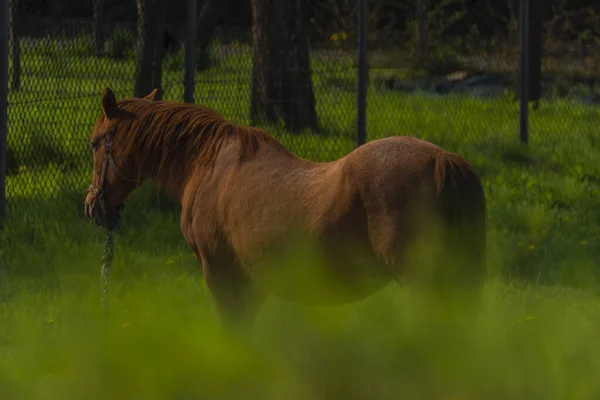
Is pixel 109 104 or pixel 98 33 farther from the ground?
pixel 98 33

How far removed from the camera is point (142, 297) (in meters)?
2.57

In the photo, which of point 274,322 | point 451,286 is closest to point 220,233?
point 451,286

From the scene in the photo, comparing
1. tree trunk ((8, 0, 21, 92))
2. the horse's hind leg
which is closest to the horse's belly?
the horse's hind leg

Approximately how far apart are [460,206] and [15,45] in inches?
204

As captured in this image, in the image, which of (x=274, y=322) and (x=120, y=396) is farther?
(x=274, y=322)

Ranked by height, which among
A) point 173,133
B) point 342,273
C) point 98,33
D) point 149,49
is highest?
point 98,33

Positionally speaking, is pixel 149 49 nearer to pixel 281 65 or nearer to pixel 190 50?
pixel 190 50

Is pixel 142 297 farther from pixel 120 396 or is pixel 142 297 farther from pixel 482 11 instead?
pixel 482 11

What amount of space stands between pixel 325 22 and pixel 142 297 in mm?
18155

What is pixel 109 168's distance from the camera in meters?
5.72

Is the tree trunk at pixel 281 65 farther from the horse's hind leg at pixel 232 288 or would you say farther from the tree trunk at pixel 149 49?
the horse's hind leg at pixel 232 288

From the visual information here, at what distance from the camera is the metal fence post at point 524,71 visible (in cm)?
1212

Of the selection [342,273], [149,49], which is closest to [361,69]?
[149,49]

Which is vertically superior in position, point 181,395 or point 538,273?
point 181,395
